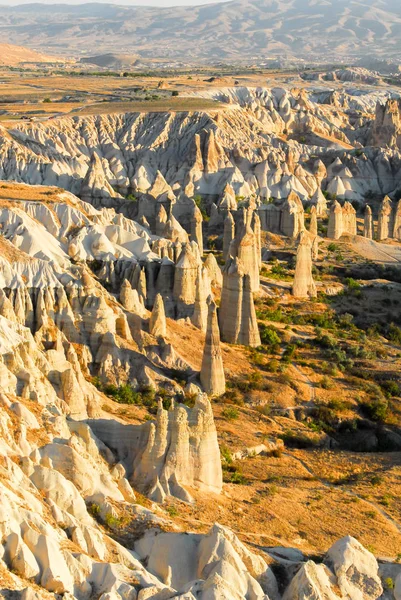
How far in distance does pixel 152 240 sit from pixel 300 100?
7630 centimetres

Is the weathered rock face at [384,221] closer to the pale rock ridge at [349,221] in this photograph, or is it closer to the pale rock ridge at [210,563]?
the pale rock ridge at [349,221]

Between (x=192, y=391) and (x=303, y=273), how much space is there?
2122 cm

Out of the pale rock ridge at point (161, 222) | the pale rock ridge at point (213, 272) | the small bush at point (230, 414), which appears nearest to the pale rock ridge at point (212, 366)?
the small bush at point (230, 414)

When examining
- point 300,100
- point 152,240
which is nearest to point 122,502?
point 152,240

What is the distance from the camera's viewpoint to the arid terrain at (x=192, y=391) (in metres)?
19.3

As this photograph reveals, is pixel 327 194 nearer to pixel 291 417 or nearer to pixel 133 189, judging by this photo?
pixel 133 189

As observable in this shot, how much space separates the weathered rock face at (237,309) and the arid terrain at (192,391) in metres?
0.09

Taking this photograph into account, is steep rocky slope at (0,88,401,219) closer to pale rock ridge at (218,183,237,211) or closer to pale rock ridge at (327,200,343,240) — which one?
pale rock ridge at (218,183,237,211)

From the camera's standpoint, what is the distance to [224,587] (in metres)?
17.6

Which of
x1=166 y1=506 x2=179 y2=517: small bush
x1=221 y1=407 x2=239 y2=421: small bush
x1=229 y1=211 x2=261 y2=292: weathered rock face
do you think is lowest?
x1=221 y1=407 x2=239 y2=421: small bush

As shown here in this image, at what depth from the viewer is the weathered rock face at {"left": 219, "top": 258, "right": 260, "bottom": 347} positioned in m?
41.9

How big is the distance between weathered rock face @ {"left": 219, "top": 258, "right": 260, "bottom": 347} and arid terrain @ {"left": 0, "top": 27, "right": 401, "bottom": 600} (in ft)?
0.29

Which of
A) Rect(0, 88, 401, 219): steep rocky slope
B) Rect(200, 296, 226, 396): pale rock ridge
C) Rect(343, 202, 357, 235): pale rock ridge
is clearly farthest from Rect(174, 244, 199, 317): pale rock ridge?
Rect(343, 202, 357, 235): pale rock ridge

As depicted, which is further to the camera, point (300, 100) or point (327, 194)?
point (300, 100)
